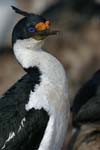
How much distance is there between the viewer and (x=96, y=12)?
12.7 meters

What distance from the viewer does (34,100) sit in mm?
6258

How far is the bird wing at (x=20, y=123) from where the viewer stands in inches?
243

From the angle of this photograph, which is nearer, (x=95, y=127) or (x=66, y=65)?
(x=95, y=127)

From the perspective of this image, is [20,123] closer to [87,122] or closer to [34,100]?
[34,100]

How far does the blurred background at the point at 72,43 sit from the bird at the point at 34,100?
4.89 m

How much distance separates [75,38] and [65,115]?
6314mm

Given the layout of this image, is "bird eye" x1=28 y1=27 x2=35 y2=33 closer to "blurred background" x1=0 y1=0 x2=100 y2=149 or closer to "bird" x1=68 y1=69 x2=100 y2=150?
"bird" x1=68 y1=69 x2=100 y2=150

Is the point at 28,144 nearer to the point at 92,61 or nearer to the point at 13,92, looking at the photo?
the point at 13,92

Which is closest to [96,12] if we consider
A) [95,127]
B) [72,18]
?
[72,18]

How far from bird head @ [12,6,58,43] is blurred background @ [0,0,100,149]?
488 centimetres

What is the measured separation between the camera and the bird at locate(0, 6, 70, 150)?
6.22 metres

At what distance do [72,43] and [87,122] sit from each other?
213 inches

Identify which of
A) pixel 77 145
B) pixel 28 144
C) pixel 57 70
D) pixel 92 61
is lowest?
pixel 92 61

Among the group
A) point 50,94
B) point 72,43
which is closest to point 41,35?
point 50,94
